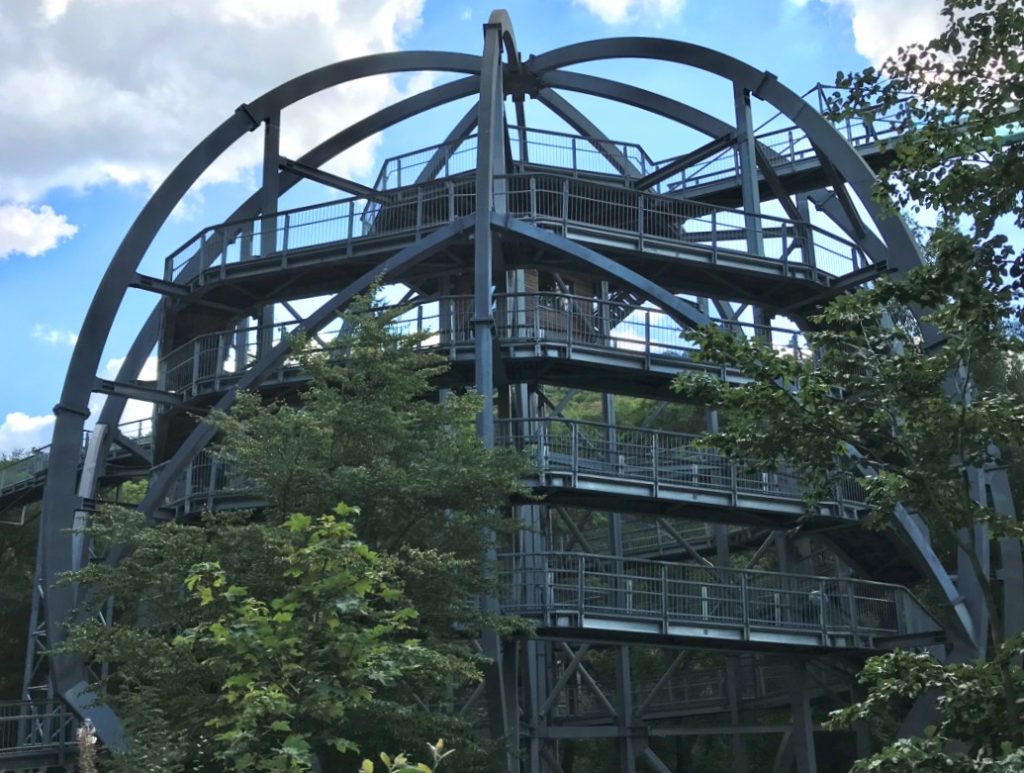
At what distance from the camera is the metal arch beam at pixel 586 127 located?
3241 cm

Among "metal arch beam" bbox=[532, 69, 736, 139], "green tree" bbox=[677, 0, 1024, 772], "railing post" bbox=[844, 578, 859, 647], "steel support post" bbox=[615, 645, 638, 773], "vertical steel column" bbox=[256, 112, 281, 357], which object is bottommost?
"steel support post" bbox=[615, 645, 638, 773]

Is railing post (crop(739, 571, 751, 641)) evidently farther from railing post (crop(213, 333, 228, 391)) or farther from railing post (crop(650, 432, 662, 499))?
railing post (crop(213, 333, 228, 391))

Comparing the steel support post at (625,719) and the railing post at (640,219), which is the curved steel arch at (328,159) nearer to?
the railing post at (640,219)

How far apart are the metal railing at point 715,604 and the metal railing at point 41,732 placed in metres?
10.3

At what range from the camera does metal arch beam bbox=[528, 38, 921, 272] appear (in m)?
24.6

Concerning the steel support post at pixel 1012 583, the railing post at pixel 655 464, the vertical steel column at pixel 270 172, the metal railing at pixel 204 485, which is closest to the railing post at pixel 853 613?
the steel support post at pixel 1012 583

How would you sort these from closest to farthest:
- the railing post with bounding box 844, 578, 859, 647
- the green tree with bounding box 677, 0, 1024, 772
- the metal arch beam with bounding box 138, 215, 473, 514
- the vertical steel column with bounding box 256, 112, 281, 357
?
the green tree with bounding box 677, 0, 1024, 772 → the railing post with bounding box 844, 578, 859, 647 → the metal arch beam with bounding box 138, 215, 473, 514 → the vertical steel column with bounding box 256, 112, 281, 357

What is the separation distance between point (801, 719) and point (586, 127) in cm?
1701

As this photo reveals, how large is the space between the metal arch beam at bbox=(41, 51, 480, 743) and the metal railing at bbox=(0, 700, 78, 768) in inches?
80.9

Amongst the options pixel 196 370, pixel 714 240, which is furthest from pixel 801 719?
pixel 196 370

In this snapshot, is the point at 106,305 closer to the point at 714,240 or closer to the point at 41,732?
the point at 41,732

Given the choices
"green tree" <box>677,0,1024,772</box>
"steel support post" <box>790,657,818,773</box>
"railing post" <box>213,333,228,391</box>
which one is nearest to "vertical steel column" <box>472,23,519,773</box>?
"railing post" <box>213,333,228,391</box>

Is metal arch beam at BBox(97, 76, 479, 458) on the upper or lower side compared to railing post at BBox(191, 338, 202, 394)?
upper

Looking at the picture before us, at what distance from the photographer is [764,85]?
27.5 m
